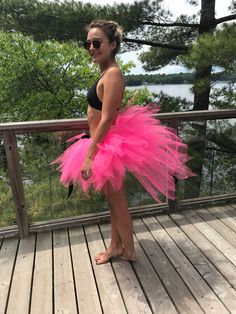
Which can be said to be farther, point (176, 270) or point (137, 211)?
point (137, 211)

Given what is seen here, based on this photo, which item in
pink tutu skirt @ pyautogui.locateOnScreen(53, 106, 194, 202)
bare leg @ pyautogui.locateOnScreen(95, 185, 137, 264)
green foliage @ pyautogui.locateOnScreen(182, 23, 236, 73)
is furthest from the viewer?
green foliage @ pyautogui.locateOnScreen(182, 23, 236, 73)

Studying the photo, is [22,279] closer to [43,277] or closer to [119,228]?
[43,277]

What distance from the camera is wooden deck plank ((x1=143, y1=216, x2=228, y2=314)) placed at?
6.80ft

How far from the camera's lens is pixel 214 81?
19.9ft

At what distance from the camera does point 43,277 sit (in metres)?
2.40

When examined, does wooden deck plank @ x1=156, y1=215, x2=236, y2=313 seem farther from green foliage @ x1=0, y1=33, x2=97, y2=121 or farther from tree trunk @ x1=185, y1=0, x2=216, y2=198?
green foliage @ x1=0, y1=33, x2=97, y2=121

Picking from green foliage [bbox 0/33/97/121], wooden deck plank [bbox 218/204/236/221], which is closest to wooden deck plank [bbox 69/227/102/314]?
wooden deck plank [bbox 218/204/236/221]

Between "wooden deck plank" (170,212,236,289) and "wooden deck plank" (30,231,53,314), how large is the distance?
1256 millimetres

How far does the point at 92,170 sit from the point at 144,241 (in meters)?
1.08

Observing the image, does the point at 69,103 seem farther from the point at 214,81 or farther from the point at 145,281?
the point at 145,281

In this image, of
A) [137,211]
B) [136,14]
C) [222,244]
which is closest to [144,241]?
[137,211]

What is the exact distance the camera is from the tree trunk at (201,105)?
11.2 feet

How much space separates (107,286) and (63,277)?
0.35 metres

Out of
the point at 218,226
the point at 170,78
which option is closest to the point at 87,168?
the point at 218,226
